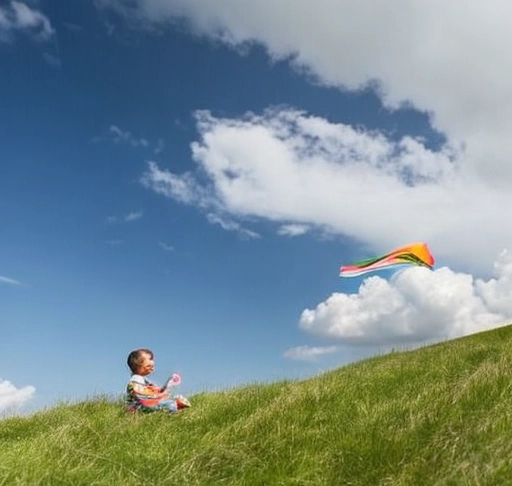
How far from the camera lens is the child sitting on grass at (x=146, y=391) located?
12234 millimetres

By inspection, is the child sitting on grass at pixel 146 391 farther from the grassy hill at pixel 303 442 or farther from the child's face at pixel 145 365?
the grassy hill at pixel 303 442

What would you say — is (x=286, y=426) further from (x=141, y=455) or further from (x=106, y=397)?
(x=106, y=397)

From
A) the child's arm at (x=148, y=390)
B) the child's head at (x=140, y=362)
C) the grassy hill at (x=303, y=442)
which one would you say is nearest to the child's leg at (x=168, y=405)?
the child's arm at (x=148, y=390)

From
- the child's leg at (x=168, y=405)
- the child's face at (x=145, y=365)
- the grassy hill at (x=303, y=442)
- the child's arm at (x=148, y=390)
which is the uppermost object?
the child's face at (x=145, y=365)

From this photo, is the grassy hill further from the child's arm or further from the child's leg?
the child's arm

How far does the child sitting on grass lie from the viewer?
40.1 feet

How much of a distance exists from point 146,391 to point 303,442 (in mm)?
5104

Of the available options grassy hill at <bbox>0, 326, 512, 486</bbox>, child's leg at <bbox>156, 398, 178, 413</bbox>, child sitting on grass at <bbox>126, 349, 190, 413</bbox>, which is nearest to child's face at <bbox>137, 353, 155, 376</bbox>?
child sitting on grass at <bbox>126, 349, 190, 413</bbox>

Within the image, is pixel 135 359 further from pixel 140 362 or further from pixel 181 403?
pixel 181 403

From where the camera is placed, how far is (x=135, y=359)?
13102 millimetres

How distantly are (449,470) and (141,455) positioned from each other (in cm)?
369

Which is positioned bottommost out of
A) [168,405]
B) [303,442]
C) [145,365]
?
[303,442]

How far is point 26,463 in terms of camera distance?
759 centimetres

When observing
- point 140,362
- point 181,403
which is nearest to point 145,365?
point 140,362
